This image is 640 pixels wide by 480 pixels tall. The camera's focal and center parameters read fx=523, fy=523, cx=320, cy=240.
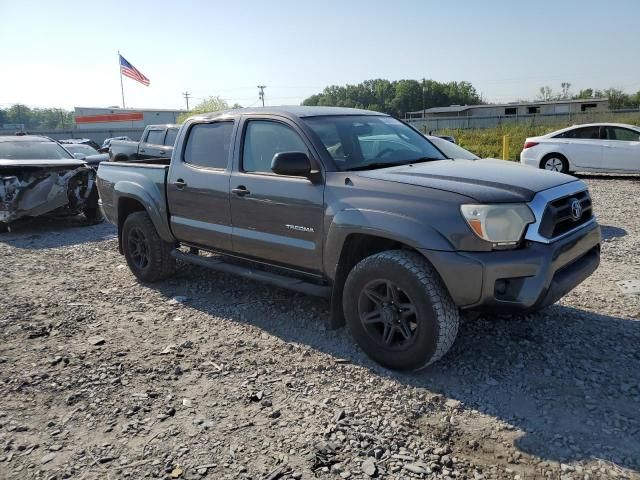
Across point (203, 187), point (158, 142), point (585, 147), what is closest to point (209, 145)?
point (203, 187)

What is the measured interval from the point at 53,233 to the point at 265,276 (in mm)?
6593

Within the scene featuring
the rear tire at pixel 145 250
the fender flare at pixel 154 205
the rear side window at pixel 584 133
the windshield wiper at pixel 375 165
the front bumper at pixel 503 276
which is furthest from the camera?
the rear side window at pixel 584 133

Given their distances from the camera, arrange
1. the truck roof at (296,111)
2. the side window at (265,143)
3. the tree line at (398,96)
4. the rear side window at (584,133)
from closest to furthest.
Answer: the side window at (265,143), the truck roof at (296,111), the rear side window at (584,133), the tree line at (398,96)

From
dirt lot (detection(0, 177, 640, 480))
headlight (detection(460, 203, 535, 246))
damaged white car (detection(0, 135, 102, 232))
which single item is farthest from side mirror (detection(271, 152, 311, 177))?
damaged white car (detection(0, 135, 102, 232))

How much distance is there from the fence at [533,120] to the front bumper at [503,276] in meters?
27.3

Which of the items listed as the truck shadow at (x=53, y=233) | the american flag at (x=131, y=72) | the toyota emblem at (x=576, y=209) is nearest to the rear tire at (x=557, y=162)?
the truck shadow at (x=53, y=233)

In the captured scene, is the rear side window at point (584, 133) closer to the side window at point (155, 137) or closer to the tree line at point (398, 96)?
the side window at point (155, 137)

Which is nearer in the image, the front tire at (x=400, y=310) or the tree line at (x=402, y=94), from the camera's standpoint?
the front tire at (x=400, y=310)

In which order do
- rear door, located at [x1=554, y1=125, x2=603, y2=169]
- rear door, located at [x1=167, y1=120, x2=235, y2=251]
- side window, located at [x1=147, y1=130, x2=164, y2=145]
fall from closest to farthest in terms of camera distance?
rear door, located at [x1=167, y1=120, x2=235, y2=251], side window, located at [x1=147, y1=130, x2=164, y2=145], rear door, located at [x1=554, y1=125, x2=603, y2=169]

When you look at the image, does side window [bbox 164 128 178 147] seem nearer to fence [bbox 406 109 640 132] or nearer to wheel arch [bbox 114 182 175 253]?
wheel arch [bbox 114 182 175 253]

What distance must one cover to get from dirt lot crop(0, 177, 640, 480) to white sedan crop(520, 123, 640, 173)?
9.10 metres

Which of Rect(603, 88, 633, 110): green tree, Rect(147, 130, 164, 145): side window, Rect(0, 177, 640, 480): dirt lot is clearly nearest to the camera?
Rect(0, 177, 640, 480): dirt lot

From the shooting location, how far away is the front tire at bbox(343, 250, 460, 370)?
3326mm

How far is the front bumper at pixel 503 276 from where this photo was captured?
10.3 ft
